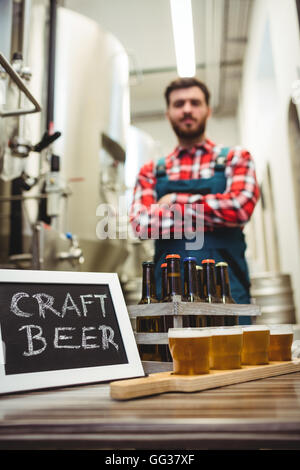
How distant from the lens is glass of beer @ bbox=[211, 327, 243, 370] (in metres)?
0.78

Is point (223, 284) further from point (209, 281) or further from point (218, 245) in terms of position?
point (218, 245)

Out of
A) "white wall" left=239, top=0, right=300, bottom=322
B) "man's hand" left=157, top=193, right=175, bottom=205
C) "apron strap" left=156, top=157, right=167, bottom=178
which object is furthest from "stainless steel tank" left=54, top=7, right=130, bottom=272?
"white wall" left=239, top=0, right=300, bottom=322

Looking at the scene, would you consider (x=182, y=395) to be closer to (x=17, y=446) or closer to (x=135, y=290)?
(x=17, y=446)

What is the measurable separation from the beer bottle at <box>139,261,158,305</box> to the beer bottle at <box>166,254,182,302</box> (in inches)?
2.6

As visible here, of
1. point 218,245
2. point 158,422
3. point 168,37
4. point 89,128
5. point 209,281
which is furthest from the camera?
point 168,37

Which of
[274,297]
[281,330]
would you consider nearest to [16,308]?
[281,330]

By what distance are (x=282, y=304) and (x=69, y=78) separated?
215 cm

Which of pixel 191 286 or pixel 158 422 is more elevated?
pixel 191 286

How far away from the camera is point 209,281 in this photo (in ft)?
3.21

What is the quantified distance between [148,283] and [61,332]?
0.26 metres

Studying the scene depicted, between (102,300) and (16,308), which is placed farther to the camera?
(102,300)

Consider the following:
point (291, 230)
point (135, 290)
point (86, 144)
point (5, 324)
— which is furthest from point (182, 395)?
point (291, 230)

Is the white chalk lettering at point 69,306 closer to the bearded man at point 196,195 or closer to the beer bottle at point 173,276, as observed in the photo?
the beer bottle at point 173,276

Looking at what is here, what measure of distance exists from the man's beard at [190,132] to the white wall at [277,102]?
3.03ft
